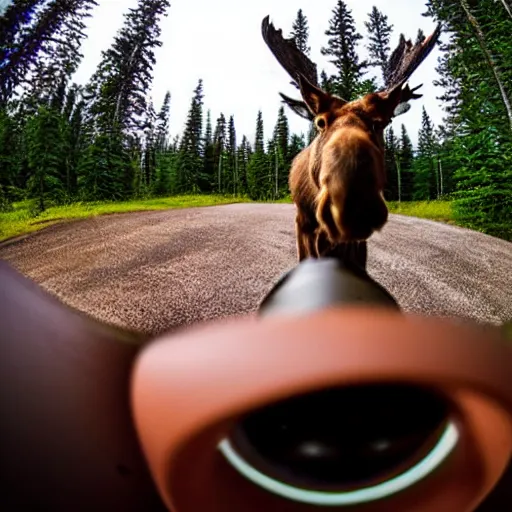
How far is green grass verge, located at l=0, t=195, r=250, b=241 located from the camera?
0.90m

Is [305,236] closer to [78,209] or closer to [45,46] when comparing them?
[78,209]

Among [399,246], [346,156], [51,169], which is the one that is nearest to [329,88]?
[346,156]

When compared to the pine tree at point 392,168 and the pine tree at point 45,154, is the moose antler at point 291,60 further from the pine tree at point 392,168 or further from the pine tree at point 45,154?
the pine tree at point 45,154

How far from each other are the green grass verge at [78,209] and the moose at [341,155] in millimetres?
182

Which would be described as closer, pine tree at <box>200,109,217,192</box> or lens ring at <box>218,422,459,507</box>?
lens ring at <box>218,422,459,507</box>

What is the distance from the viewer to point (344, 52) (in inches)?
38.8

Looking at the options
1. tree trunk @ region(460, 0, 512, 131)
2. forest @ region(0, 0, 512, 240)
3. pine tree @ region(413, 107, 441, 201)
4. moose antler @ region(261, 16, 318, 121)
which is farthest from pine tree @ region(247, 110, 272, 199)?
tree trunk @ region(460, 0, 512, 131)

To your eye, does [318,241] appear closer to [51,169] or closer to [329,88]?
[329,88]

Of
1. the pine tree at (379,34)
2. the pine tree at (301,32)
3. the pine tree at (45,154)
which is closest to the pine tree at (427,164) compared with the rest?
the pine tree at (379,34)

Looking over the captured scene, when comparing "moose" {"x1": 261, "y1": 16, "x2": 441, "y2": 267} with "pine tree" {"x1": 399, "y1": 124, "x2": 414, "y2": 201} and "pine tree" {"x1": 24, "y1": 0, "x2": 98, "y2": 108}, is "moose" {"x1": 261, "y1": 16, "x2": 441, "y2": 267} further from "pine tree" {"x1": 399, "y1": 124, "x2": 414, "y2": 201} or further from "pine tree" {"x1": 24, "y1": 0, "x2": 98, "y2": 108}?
"pine tree" {"x1": 24, "y1": 0, "x2": 98, "y2": 108}

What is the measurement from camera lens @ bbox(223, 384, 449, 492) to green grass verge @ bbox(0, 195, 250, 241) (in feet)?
1.75

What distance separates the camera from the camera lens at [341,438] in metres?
0.52

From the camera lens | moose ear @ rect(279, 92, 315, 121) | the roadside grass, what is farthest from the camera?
moose ear @ rect(279, 92, 315, 121)

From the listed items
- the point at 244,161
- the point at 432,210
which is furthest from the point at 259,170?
the point at 432,210
